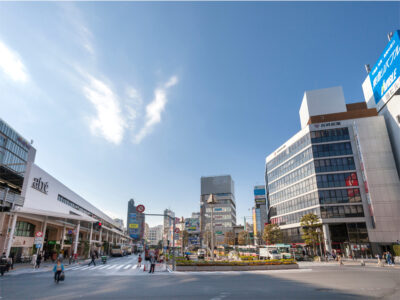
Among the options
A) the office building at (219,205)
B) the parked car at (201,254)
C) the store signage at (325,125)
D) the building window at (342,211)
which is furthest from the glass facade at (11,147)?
the office building at (219,205)

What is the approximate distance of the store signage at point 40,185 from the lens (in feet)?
118

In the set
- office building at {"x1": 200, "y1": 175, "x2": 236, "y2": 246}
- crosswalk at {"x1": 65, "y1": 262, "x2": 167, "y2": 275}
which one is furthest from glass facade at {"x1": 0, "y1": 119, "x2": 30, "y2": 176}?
office building at {"x1": 200, "y1": 175, "x2": 236, "y2": 246}

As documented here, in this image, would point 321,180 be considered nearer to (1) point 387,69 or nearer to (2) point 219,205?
(1) point 387,69

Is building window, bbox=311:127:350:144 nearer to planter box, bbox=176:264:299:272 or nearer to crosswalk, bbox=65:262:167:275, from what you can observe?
planter box, bbox=176:264:299:272

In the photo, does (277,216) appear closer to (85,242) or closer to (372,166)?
(372,166)

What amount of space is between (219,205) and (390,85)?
319 ft

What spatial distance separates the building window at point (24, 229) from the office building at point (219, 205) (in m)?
83.7

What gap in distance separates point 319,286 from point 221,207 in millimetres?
112328

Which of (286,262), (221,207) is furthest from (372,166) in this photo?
(221,207)

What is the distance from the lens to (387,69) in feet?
132

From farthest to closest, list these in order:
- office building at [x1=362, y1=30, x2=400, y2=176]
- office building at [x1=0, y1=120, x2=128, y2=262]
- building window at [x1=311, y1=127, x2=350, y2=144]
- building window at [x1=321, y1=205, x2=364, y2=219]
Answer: building window at [x1=311, y1=127, x2=350, y2=144]
building window at [x1=321, y1=205, x2=364, y2=219]
office building at [x1=362, y1=30, x2=400, y2=176]
office building at [x1=0, y1=120, x2=128, y2=262]

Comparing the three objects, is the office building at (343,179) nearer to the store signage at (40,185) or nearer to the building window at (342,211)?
the building window at (342,211)

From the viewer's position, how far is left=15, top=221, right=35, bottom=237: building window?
110 ft

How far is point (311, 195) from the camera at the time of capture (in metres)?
55.8
